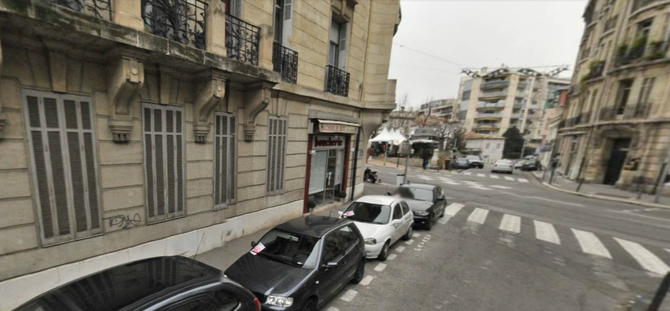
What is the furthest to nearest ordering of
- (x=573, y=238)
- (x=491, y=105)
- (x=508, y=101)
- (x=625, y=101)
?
1. (x=491, y=105)
2. (x=508, y=101)
3. (x=625, y=101)
4. (x=573, y=238)

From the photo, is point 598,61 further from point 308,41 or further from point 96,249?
point 96,249

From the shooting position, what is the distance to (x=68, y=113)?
3969mm

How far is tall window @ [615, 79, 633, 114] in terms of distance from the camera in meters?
18.8

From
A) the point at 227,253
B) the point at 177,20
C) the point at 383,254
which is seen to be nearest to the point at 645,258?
the point at 383,254

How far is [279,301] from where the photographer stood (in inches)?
139

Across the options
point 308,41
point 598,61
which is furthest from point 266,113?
point 598,61

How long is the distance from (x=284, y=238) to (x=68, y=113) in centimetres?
407

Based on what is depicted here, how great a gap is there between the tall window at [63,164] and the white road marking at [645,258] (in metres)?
13.0

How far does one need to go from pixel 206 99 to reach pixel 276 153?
9.36ft

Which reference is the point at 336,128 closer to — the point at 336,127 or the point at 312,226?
the point at 336,127

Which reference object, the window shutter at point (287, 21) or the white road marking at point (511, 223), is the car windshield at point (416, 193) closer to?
the white road marking at point (511, 223)

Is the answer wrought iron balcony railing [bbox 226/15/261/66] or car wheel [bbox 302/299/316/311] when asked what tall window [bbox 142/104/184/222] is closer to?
wrought iron balcony railing [bbox 226/15/261/66]

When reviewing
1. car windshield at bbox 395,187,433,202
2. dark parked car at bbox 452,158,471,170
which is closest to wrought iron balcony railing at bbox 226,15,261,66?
car windshield at bbox 395,187,433,202

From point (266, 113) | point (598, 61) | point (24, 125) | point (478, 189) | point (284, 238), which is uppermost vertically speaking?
point (598, 61)
